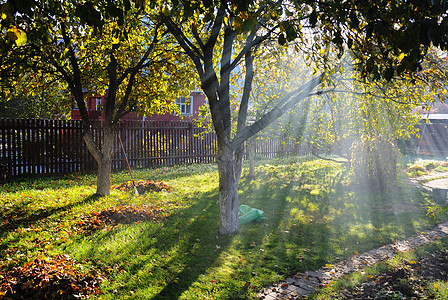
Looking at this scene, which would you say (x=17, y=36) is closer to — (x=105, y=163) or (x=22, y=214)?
(x=22, y=214)

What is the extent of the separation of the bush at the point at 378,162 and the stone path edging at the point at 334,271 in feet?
13.3

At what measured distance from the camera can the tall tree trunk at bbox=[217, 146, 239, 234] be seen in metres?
5.78

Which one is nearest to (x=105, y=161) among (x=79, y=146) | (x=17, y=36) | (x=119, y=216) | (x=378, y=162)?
(x=119, y=216)

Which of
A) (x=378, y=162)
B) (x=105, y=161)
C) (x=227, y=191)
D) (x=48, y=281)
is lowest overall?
(x=48, y=281)

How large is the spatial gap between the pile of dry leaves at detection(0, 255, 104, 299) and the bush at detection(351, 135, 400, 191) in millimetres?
8960

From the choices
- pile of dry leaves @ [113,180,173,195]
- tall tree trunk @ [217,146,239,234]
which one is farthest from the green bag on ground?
pile of dry leaves @ [113,180,173,195]

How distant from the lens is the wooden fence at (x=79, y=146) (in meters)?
11.2

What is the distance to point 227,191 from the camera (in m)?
5.86

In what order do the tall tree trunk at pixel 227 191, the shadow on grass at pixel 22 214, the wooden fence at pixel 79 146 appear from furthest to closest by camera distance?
the wooden fence at pixel 79 146, the shadow on grass at pixel 22 214, the tall tree trunk at pixel 227 191

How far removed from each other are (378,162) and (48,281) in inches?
375

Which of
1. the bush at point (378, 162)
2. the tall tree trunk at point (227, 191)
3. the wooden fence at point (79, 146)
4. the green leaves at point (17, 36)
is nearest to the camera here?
the green leaves at point (17, 36)

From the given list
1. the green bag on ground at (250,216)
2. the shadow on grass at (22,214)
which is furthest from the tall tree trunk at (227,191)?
the shadow on grass at (22,214)

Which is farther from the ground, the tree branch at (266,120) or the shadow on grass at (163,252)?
the tree branch at (266,120)

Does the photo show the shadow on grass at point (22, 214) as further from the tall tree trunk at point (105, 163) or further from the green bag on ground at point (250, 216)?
the green bag on ground at point (250, 216)
